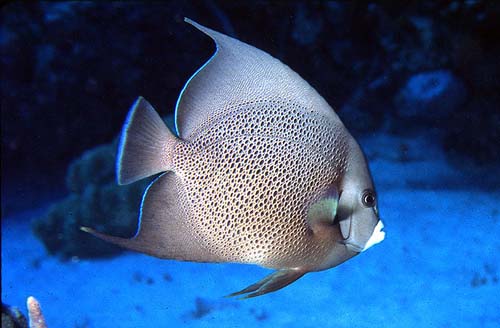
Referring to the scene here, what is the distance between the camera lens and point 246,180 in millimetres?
1176

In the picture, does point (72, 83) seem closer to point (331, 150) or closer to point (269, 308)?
point (269, 308)

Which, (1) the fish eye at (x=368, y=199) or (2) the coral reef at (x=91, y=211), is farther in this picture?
(2) the coral reef at (x=91, y=211)

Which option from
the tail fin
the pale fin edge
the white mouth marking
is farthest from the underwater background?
the tail fin

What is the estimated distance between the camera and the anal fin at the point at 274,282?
1142 millimetres

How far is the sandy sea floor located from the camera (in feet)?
8.93

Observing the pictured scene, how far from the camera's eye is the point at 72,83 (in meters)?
6.04

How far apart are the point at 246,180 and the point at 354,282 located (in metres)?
2.22

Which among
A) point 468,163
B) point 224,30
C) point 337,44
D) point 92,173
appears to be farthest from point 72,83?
point 468,163

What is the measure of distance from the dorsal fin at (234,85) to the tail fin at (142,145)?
7 cm

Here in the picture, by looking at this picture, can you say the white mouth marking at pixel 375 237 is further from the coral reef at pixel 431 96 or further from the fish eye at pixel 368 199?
the coral reef at pixel 431 96

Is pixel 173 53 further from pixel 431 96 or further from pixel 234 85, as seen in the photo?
pixel 234 85

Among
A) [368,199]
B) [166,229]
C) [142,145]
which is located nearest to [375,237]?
[368,199]

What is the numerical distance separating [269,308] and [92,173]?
2.96 meters

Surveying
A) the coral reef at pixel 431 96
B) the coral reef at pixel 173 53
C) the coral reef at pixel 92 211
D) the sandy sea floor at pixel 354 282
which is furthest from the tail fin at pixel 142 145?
the coral reef at pixel 431 96
